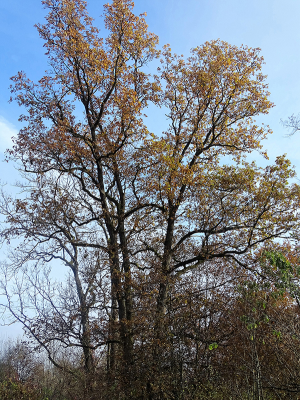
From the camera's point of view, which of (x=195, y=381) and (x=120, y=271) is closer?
(x=195, y=381)

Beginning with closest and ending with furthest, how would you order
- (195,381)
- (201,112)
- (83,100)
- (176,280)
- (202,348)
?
(195,381)
(202,348)
(176,280)
(83,100)
(201,112)

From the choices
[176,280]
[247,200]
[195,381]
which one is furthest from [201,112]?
[195,381]

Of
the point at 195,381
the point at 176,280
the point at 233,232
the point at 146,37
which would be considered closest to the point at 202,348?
the point at 195,381

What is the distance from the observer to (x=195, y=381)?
830 centimetres

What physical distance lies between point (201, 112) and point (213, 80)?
1278 mm

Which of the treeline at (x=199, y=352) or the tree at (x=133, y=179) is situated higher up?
the tree at (x=133, y=179)

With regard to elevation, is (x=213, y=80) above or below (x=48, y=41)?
below

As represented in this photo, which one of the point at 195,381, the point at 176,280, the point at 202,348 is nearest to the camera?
the point at 195,381

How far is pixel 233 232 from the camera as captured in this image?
1147 centimetres

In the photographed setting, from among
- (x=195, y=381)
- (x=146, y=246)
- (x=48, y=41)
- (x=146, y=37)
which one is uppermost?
(x=146, y=37)

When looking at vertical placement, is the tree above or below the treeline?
above

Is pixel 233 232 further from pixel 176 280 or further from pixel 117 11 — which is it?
pixel 117 11

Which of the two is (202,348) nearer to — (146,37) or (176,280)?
(176,280)

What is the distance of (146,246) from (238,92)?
667cm
